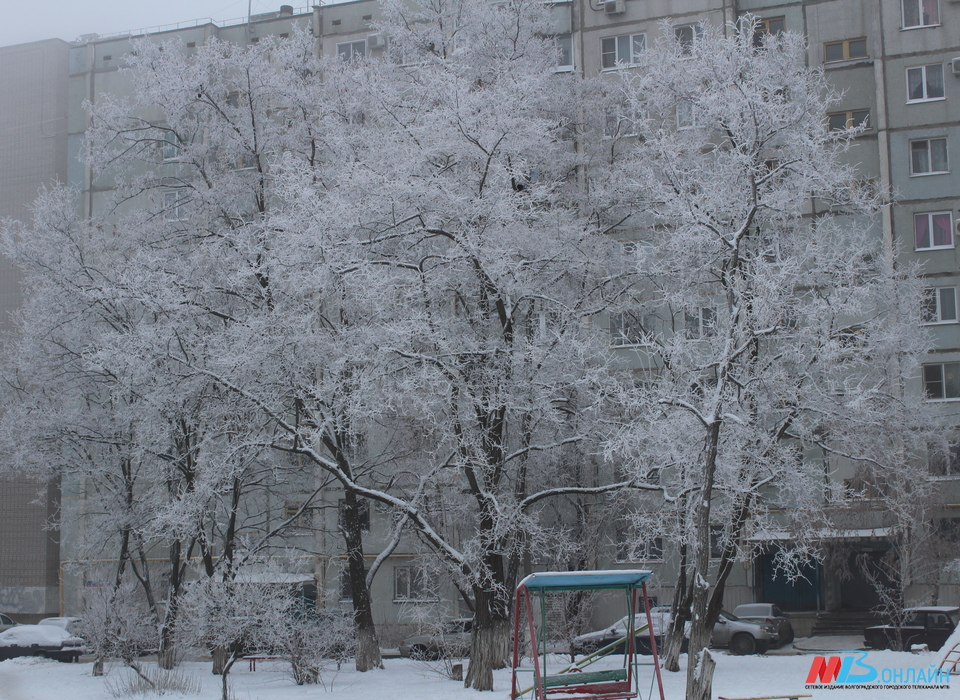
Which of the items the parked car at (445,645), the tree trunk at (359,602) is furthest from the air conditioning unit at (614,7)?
the parked car at (445,645)

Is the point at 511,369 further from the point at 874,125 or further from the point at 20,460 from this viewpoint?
the point at 874,125

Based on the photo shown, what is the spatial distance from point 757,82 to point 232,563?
1426 centimetres

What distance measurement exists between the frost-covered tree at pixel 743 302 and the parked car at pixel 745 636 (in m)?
7.51

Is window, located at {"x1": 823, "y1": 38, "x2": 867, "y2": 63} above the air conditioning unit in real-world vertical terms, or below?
below

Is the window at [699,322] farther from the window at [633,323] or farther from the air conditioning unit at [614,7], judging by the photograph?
the air conditioning unit at [614,7]

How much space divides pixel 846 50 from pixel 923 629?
21.9m

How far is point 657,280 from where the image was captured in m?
21.3

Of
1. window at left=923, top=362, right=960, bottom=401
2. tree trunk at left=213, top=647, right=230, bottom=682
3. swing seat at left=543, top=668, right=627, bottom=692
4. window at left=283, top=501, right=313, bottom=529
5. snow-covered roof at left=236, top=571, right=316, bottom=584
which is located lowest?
tree trunk at left=213, top=647, right=230, bottom=682

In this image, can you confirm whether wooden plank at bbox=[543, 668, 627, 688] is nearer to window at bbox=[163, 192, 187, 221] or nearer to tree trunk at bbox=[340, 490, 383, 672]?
tree trunk at bbox=[340, 490, 383, 672]

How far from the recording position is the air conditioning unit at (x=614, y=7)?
3769 cm

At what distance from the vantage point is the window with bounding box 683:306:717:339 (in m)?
19.8

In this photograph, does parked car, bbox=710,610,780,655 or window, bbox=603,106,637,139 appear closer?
window, bbox=603,106,637,139
